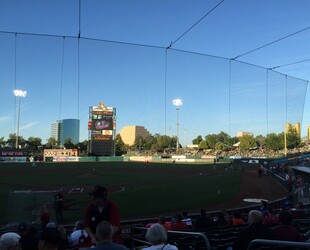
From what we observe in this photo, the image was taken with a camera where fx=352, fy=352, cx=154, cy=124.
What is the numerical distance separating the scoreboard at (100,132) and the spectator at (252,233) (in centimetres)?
5588

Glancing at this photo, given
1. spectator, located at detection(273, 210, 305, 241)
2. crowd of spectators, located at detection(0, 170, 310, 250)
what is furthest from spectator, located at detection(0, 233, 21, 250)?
spectator, located at detection(273, 210, 305, 241)

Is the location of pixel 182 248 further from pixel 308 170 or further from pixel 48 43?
pixel 308 170

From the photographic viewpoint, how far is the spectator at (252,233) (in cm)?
454

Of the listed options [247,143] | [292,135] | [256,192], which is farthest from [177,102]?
[247,143]

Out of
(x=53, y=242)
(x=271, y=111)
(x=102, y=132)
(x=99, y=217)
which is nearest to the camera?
(x=53, y=242)

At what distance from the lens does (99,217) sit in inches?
187

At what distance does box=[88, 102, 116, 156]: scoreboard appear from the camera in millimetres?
60406

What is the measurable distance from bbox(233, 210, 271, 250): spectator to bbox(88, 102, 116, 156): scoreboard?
5588 cm

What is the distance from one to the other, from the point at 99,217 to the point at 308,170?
2184 cm

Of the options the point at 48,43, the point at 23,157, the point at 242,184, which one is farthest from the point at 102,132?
the point at 48,43

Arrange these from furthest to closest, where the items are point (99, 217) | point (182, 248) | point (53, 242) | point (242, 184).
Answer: point (242, 184), point (182, 248), point (99, 217), point (53, 242)

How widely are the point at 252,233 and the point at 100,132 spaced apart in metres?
57.1

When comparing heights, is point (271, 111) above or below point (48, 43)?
below

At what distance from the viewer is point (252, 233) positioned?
4.61m
